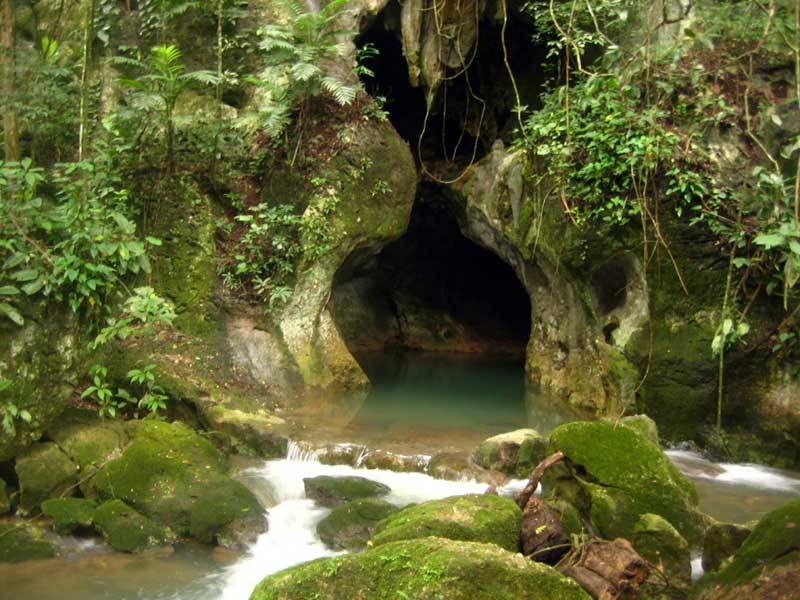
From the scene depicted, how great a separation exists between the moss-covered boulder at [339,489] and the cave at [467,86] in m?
7.59

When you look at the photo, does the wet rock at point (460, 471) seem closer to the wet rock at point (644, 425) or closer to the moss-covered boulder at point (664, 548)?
the wet rock at point (644, 425)

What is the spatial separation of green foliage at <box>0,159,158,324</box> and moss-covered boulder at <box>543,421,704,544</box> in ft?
15.1

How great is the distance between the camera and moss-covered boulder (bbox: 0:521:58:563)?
5602 mm

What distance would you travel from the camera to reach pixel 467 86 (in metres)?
14.8

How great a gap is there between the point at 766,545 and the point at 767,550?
0.13ft

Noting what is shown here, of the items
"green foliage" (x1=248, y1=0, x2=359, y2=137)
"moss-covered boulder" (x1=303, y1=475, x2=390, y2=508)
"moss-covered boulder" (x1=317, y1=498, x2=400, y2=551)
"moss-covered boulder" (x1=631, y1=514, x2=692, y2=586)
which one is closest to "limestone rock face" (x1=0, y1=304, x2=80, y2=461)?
"moss-covered boulder" (x1=303, y1=475, x2=390, y2=508)

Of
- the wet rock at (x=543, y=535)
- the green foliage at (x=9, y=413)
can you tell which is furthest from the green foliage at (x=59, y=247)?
the wet rock at (x=543, y=535)

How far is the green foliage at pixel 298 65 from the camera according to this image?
34.6 ft

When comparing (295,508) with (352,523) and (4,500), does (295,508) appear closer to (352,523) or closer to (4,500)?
(352,523)

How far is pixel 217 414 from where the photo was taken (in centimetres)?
845

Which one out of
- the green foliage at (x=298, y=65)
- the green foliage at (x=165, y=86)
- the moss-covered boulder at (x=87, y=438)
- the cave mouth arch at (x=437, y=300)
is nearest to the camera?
the moss-covered boulder at (x=87, y=438)

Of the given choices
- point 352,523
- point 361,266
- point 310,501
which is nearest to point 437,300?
point 361,266

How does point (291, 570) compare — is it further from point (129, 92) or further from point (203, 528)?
point (129, 92)

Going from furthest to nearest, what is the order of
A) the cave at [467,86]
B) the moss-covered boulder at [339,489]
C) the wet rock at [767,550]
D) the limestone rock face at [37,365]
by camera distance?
the cave at [467,86] → the moss-covered boulder at [339,489] → the limestone rock face at [37,365] → the wet rock at [767,550]
